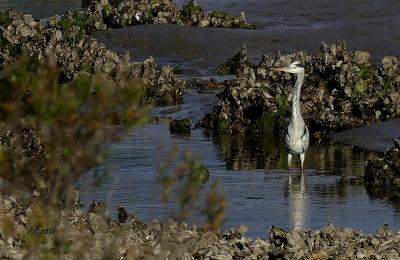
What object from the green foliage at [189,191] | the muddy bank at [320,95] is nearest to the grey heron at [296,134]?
the muddy bank at [320,95]

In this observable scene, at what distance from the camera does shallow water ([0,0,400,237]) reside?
40.7 feet

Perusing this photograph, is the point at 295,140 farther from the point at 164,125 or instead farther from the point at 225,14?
the point at 225,14

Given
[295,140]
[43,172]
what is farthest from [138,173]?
[43,172]

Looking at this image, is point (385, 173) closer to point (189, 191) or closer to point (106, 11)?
point (189, 191)

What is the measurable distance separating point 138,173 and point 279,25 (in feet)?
48.1

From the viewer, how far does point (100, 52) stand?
72.4 feet

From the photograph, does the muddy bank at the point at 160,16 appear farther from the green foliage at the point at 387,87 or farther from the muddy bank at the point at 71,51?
the green foliage at the point at 387,87

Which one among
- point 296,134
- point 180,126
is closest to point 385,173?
point 296,134

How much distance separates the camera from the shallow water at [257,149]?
12391 millimetres

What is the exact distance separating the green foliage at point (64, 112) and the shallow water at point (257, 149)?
333 millimetres

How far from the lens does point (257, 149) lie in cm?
1734

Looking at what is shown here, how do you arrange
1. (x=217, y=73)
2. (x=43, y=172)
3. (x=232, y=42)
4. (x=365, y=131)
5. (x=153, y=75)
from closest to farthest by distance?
1. (x=43, y=172)
2. (x=365, y=131)
3. (x=153, y=75)
4. (x=217, y=73)
5. (x=232, y=42)

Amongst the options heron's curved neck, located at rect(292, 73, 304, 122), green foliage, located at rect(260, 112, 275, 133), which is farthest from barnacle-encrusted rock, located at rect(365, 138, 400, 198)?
green foliage, located at rect(260, 112, 275, 133)

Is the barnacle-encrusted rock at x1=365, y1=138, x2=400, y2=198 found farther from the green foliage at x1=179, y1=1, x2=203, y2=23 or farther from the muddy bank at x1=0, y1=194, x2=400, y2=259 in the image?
the green foliage at x1=179, y1=1, x2=203, y2=23
